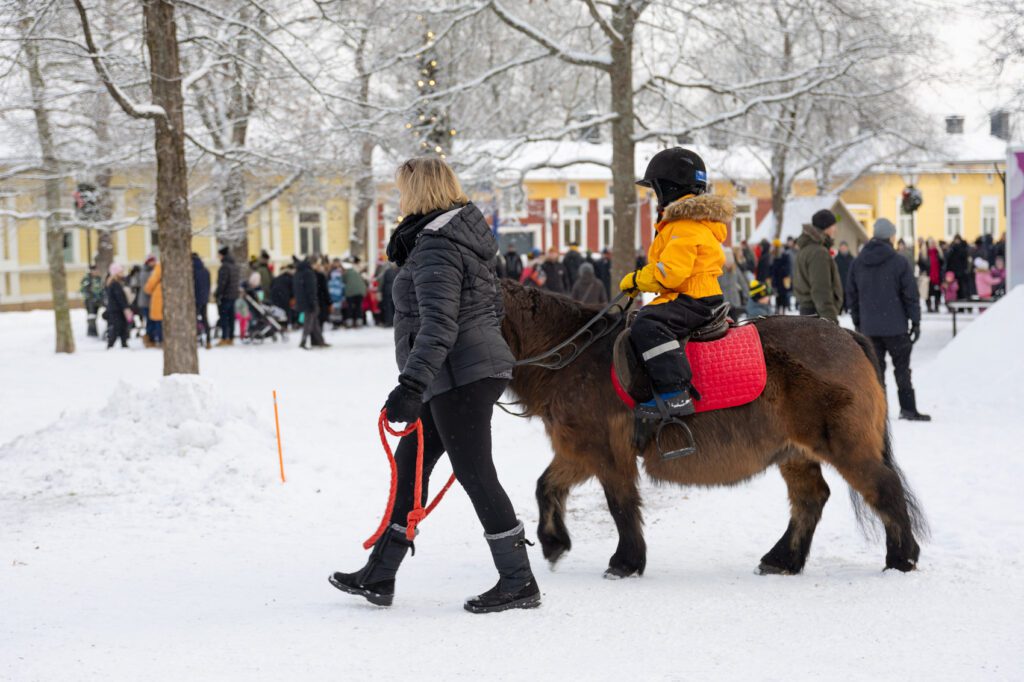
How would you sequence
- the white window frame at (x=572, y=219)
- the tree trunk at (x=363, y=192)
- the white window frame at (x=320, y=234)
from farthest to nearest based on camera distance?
1. the white window frame at (x=572, y=219)
2. the white window frame at (x=320, y=234)
3. the tree trunk at (x=363, y=192)

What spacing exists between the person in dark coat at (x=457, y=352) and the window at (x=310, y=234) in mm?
41922

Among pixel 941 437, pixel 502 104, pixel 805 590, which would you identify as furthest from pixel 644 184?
pixel 502 104

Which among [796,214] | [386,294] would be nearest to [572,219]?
[796,214]

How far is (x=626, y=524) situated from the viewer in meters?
5.79

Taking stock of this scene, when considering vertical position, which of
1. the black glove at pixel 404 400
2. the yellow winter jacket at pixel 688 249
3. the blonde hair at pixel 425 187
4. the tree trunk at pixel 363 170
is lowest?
the black glove at pixel 404 400

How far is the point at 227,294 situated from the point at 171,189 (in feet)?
37.1

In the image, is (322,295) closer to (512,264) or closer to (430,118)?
(512,264)

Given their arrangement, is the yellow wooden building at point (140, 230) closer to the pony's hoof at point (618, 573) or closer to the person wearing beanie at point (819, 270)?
the person wearing beanie at point (819, 270)

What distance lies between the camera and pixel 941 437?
10.3 meters

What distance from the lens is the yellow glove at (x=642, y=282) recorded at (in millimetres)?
5523

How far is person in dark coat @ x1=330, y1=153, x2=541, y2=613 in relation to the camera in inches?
195

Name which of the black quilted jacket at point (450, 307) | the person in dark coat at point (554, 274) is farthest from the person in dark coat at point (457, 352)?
the person in dark coat at point (554, 274)

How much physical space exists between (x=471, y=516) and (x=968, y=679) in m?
3.67

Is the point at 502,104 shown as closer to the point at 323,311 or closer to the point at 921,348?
the point at 323,311
